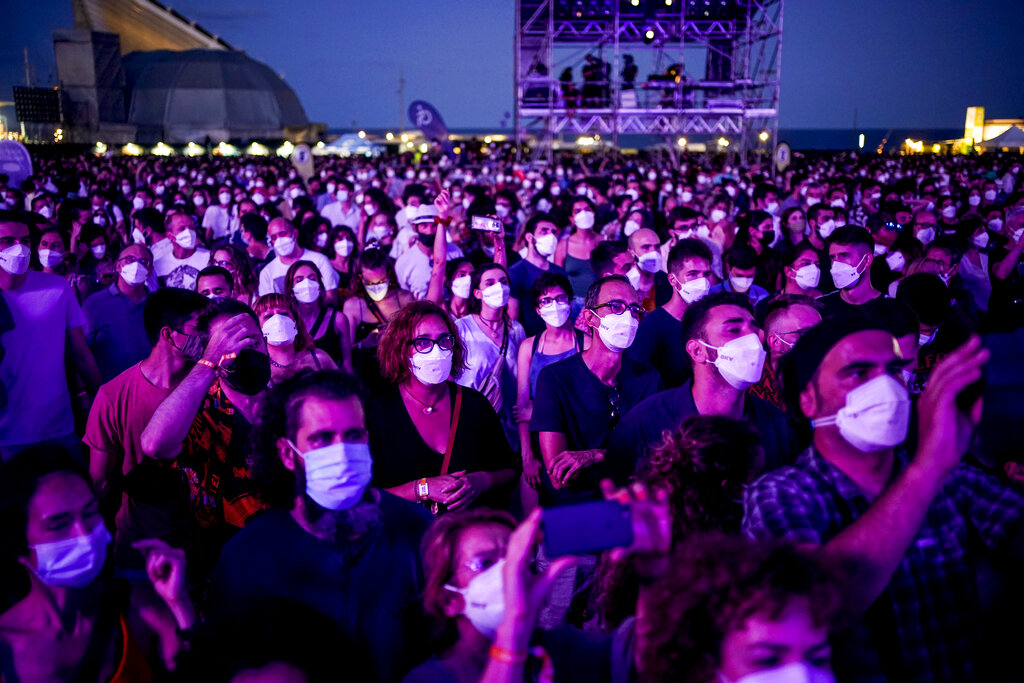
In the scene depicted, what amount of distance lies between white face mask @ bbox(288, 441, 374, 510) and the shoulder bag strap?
3.00 feet

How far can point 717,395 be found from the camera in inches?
121

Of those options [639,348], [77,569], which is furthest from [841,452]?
[639,348]

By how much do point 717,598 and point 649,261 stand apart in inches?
200

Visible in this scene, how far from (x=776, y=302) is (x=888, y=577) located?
2178 millimetres

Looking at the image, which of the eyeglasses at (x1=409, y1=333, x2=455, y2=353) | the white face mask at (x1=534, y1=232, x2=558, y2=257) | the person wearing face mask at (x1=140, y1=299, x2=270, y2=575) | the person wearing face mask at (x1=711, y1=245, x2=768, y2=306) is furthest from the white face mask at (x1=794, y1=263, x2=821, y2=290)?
the person wearing face mask at (x1=140, y1=299, x2=270, y2=575)

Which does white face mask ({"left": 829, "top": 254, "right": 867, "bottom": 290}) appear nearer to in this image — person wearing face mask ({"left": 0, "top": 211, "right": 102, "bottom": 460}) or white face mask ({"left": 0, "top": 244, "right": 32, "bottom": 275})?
person wearing face mask ({"left": 0, "top": 211, "right": 102, "bottom": 460})

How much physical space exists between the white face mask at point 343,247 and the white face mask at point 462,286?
2435mm

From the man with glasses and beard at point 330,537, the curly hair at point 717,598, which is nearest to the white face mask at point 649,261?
the man with glasses and beard at point 330,537

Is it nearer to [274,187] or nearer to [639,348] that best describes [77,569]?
[639,348]

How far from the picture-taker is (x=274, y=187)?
1738cm

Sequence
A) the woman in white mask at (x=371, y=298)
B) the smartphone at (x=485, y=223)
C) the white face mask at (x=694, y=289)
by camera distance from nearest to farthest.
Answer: the white face mask at (x=694, y=289) → the woman in white mask at (x=371, y=298) → the smartphone at (x=485, y=223)

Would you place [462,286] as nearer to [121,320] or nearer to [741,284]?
[741,284]

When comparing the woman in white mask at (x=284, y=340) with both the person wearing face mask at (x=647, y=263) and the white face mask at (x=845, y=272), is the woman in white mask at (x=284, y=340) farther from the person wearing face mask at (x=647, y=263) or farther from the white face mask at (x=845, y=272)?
the white face mask at (x=845, y=272)

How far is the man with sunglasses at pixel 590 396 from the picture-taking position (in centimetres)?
348
